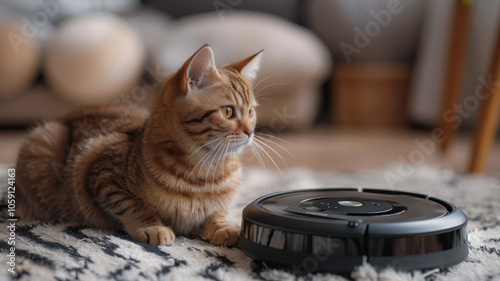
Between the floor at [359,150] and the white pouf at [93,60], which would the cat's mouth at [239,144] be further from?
the white pouf at [93,60]

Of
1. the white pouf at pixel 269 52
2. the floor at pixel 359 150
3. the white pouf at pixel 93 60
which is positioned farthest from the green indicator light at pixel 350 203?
the white pouf at pixel 93 60

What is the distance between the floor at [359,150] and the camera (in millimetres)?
2328

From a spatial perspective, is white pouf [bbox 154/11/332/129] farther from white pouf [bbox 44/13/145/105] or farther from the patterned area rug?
the patterned area rug

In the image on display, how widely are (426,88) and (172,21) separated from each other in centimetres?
165

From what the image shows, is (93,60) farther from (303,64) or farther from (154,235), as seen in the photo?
(154,235)

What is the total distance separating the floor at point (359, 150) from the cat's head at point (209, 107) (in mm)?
913

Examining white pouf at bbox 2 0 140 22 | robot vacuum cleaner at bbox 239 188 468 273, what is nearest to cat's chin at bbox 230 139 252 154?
robot vacuum cleaner at bbox 239 188 468 273

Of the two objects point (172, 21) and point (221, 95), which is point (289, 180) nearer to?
point (221, 95)

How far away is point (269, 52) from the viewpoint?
284 cm

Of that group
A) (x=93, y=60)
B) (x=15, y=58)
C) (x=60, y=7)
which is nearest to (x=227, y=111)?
(x=93, y=60)

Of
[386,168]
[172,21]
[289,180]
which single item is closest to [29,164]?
[289,180]

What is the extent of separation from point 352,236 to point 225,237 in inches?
12.6

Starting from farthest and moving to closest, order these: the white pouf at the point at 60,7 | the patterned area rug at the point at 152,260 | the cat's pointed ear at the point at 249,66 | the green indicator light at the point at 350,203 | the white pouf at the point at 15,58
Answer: the white pouf at the point at 60,7
the white pouf at the point at 15,58
the cat's pointed ear at the point at 249,66
the green indicator light at the point at 350,203
the patterned area rug at the point at 152,260

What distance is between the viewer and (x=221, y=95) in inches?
44.2
